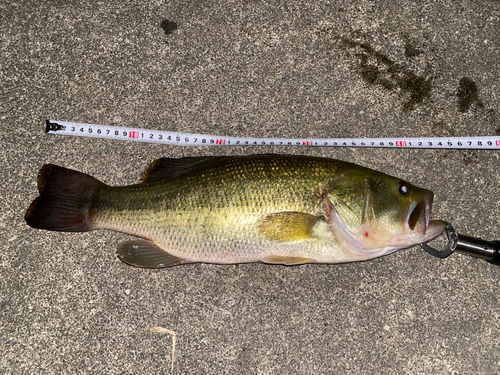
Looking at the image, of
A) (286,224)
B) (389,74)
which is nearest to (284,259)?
(286,224)

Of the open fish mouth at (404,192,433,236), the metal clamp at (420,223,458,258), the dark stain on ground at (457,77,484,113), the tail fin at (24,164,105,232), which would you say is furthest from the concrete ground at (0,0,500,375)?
the open fish mouth at (404,192,433,236)

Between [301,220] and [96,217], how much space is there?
1.42 meters

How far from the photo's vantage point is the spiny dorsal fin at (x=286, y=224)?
247cm

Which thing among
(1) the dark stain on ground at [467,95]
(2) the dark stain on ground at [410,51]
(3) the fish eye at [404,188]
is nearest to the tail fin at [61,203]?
(3) the fish eye at [404,188]

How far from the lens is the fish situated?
8.23ft

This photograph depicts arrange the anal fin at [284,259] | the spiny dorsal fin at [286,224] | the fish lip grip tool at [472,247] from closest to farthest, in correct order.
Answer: the spiny dorsal fin at [286,224] < the anal fin at [284,259] < the fish lip grip tool at [472,247]

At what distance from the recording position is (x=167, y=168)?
2809mm

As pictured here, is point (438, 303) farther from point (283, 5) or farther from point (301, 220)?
point (283, 5)

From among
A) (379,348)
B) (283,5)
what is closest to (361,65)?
(283,5)

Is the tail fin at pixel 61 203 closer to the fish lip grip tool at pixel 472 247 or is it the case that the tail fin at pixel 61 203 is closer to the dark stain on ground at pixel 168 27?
the dark stain on ground at pixel 168 27

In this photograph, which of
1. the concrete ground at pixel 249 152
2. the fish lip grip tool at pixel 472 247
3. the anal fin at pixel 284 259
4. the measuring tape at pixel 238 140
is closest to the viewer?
the anal fin at pixel 284 259

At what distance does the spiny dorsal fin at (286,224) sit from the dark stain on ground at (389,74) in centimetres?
149

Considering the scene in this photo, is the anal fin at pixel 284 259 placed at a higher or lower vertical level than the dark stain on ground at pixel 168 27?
lower

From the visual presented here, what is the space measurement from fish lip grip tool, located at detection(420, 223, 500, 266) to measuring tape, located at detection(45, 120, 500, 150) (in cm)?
77
